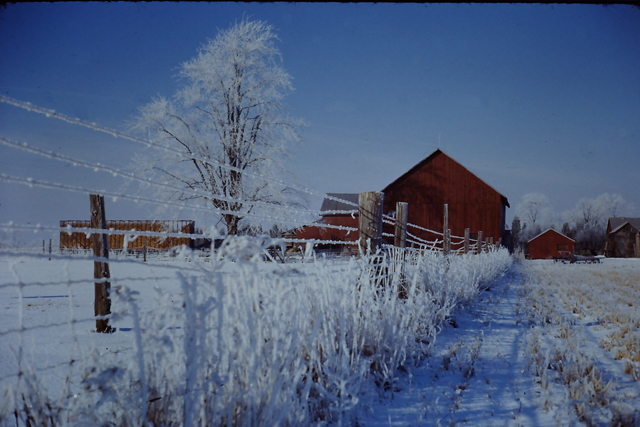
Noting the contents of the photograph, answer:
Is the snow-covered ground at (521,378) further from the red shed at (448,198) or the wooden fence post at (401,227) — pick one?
the red shed at (448,198)

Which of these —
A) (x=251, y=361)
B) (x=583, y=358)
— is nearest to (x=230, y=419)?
(x=251, y=361)

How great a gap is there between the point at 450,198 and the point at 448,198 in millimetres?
103

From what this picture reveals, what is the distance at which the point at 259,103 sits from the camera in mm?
17094

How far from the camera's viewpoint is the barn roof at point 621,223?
147 feet

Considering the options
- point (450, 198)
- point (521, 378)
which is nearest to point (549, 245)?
point (450, 198)

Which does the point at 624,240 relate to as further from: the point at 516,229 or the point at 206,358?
the point at 206,358

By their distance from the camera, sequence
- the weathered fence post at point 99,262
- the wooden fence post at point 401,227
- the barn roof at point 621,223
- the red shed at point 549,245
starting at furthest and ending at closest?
the barn roof at point 621,223 < the red shed at point 549,245 < the wooden fence post at point 401,227 < the weathered fence post at point 99,262

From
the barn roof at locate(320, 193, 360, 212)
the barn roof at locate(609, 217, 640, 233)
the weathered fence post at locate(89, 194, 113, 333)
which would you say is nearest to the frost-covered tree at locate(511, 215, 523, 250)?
the barn roof at locate(609, 217, 640, 233)

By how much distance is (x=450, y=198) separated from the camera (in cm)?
2166

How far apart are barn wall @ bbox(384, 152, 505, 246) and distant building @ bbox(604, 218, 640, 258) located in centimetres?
3138

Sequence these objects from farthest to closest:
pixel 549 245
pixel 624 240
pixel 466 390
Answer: pixel 624 240, pixel 549 245, pixel 466 390

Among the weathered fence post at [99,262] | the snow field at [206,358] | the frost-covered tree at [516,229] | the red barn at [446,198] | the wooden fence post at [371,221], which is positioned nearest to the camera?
the snow field at [206,358]

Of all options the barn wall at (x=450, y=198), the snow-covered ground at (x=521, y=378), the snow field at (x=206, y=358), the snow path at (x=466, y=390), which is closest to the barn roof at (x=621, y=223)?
the barn wall at (x=450, y=198)

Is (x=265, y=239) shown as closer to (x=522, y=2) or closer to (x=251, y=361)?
(x=251, y=361)
